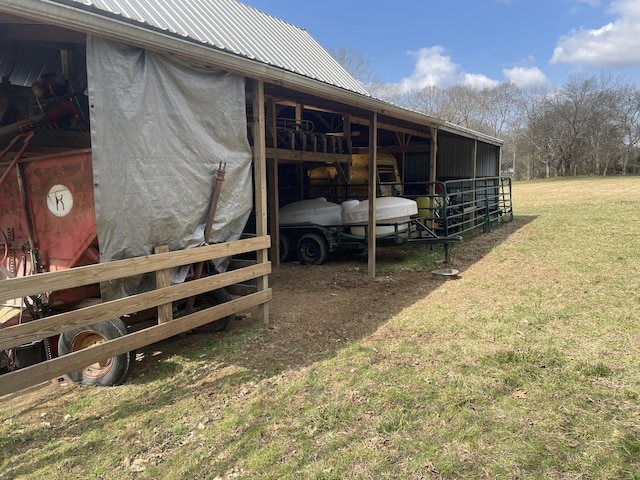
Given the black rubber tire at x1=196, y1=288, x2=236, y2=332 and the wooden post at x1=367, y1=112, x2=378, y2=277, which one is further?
the wooden post at x1=367, y1=112, x2=378, y2=277

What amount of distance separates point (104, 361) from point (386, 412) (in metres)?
2.36

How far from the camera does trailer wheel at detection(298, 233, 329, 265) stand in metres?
8.99

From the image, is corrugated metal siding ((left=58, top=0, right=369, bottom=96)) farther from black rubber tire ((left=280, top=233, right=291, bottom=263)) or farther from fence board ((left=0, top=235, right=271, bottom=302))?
black rubber tire ((left=280, top=233, right=291, bottom=263))

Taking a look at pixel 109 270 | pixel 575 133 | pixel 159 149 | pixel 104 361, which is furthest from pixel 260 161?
pixel 575 133

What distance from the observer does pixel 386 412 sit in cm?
320

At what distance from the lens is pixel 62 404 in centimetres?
354

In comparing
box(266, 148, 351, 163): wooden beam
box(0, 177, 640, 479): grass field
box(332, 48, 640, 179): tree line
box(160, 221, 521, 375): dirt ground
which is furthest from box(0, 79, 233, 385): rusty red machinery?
box(332, 48, 640, 179): tree line

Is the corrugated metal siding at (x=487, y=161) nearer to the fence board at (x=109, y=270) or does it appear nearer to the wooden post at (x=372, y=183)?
the wooden post at (x=372, y=183)

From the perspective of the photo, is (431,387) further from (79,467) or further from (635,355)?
(79,467)

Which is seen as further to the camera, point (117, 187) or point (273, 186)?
point (273, 186)

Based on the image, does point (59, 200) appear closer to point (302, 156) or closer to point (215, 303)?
point (215, 303)

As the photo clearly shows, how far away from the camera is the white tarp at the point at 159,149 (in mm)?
3521

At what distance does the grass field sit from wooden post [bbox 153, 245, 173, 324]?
0.53 meters

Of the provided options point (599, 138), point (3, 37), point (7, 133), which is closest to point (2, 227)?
point (7, 133)
